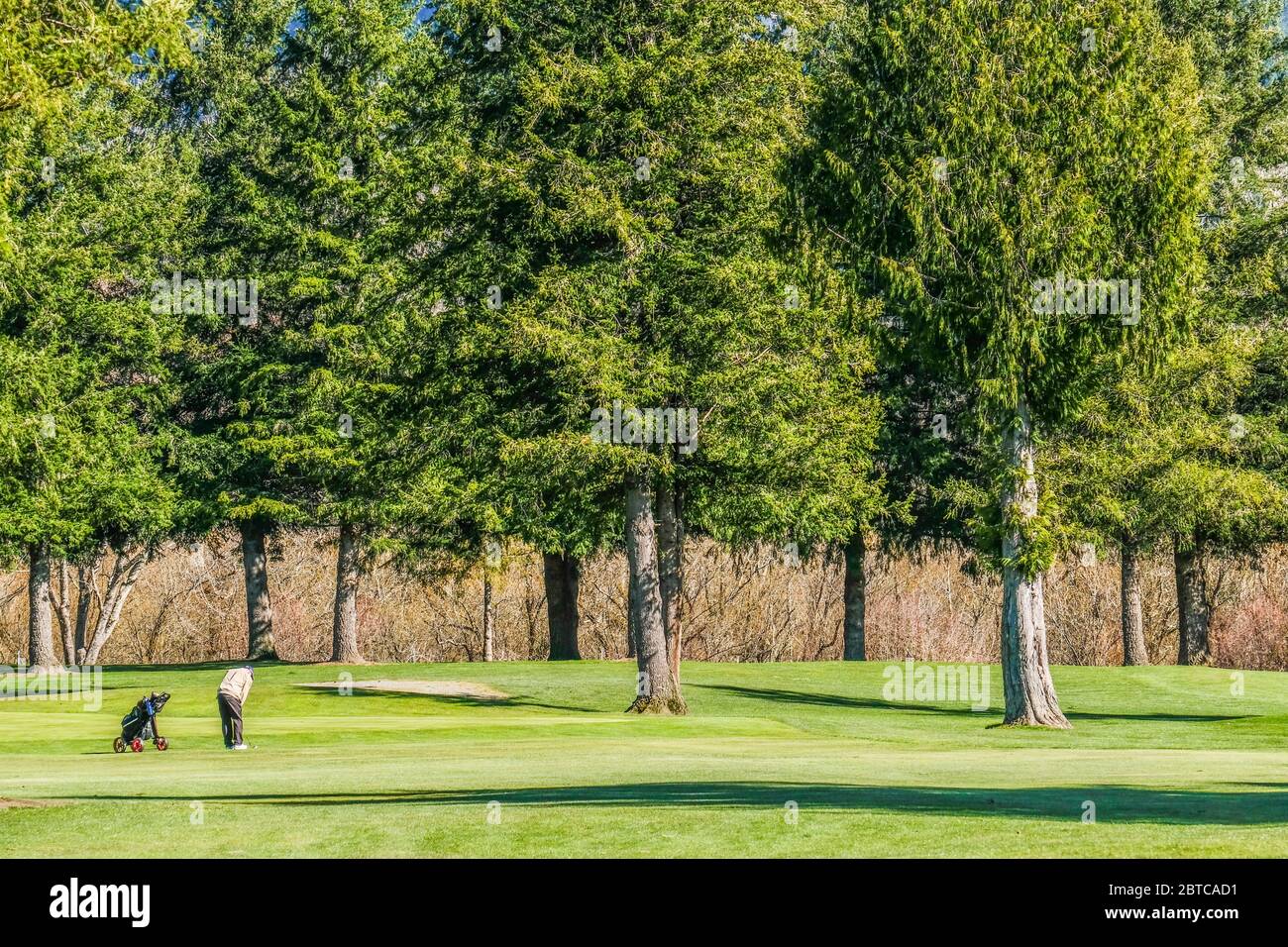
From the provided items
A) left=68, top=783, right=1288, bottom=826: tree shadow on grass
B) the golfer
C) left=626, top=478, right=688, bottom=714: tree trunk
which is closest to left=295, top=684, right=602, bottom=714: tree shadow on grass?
left=626, top=478, right=688, bottom=714: tree trunk

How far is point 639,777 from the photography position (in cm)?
1970

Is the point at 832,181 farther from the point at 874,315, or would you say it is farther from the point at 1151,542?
the point at 1151,542

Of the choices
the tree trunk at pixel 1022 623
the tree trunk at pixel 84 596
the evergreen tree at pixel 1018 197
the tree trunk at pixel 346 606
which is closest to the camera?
the evergreen tree at pixel 1018 197

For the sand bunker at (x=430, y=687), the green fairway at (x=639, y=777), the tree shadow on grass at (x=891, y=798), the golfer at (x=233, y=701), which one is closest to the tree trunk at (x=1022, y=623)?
the green fairway at (x=639, y=777)

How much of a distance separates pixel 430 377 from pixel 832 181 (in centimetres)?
1054

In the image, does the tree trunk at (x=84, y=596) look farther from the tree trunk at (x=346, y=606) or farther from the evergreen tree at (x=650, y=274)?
the evergreen tree at (x=650, y=274)

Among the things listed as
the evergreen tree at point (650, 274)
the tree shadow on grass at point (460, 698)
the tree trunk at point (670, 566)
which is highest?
the evergreen tree at point (650, 274)

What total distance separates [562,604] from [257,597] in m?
10.8

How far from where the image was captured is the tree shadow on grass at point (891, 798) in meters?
13.8

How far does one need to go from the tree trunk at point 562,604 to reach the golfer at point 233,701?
27376 mm

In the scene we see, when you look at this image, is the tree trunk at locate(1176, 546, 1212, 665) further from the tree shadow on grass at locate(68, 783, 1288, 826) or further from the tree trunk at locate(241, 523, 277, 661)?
the tree shadow on grass at locate(68, 783, 1288, 826)

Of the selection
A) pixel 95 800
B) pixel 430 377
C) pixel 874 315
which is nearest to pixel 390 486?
pixel 430 377

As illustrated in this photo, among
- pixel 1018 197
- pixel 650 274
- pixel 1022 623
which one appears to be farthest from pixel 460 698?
pixel 1018 197

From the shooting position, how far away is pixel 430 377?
38969 millimetres
